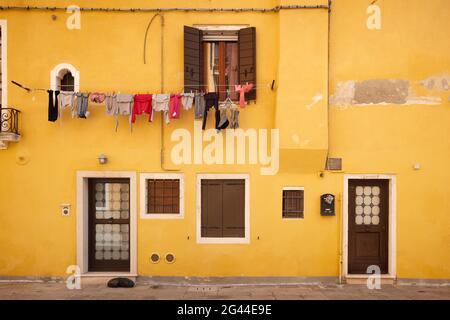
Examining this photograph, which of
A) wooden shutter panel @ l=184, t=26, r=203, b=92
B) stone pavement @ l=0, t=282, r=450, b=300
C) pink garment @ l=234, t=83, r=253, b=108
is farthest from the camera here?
wooden shutter panel @ l=184, t=26, r=203, b=92

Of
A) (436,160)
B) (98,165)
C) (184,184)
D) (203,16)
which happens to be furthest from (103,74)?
(436,160)

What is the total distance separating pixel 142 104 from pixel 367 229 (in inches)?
245

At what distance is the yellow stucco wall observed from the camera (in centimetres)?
798

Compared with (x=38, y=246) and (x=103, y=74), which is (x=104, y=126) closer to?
(x=103, y=74)

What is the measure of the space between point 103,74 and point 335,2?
231 inches

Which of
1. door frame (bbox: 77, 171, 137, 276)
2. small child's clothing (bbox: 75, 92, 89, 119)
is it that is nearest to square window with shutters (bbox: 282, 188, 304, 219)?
door frame (bbox: 77, 171, 137, 276)

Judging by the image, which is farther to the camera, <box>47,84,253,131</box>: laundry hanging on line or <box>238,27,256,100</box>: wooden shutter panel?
<box>238,27,256,100</box>: wooden shutter panel

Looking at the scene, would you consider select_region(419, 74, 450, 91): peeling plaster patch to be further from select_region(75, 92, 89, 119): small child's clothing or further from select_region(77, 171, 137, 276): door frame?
select_region(75, 92, 89, 119): small child's clothing

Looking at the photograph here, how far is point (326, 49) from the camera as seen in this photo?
7738mm

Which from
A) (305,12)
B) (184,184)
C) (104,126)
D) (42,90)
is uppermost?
(305,12)

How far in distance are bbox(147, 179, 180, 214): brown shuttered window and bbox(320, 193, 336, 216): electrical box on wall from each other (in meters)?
3.48

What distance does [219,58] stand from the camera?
27.4 feet

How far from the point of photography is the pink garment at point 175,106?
7.71 metres

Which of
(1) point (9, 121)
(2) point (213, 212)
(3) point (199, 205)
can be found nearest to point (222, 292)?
(2) point (213, 212)
